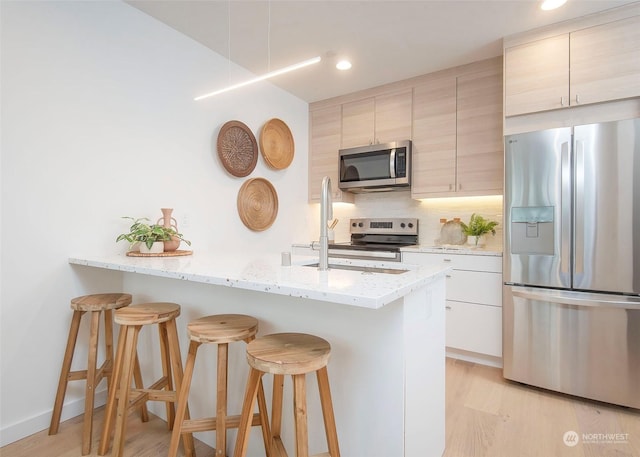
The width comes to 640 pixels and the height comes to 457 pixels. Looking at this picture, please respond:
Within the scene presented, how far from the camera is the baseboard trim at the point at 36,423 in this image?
5.62 ft

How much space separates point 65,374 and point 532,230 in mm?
2978

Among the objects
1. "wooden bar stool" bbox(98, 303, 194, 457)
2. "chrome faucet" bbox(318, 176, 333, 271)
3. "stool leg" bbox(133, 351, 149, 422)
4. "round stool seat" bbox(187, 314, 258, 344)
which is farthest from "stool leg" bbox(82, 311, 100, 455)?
"chrome faucet" bbox(318, 176, 333, 271)

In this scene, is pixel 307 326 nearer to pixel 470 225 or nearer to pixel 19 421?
pixel 19 421

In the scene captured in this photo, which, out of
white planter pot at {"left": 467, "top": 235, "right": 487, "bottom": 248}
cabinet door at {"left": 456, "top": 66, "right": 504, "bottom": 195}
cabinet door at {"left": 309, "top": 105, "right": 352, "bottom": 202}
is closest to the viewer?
cabinet door at {"left": 456, "top": 66, "right": 504, "bottom": 195}

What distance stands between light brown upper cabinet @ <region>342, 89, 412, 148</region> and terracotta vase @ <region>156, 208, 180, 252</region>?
6.76ft

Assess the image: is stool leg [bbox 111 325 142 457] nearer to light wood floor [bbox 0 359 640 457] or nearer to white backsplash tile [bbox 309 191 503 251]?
light wood floor [bbox 0 359 640 457]

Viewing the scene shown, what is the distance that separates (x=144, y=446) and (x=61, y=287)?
3.31 feet

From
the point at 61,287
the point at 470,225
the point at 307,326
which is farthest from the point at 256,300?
the point at 470,225

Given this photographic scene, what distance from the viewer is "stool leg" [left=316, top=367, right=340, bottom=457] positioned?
1.14 meters

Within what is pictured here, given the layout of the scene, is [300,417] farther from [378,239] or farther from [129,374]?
[378,239]

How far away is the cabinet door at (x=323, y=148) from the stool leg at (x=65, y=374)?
2603 mm

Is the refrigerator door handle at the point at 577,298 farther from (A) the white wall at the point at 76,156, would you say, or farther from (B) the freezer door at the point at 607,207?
(A) the white wall at the point at 76,156

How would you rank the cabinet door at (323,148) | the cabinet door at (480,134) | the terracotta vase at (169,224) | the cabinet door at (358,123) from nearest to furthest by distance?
the terracotta vase at (169,224) < the cabinet door at (480,134) < the cabinet door at (358,123) < the cabinet door at (323,148)

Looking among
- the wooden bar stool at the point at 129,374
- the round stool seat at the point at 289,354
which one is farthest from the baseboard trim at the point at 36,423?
the round stool seat at the point at 289,354
